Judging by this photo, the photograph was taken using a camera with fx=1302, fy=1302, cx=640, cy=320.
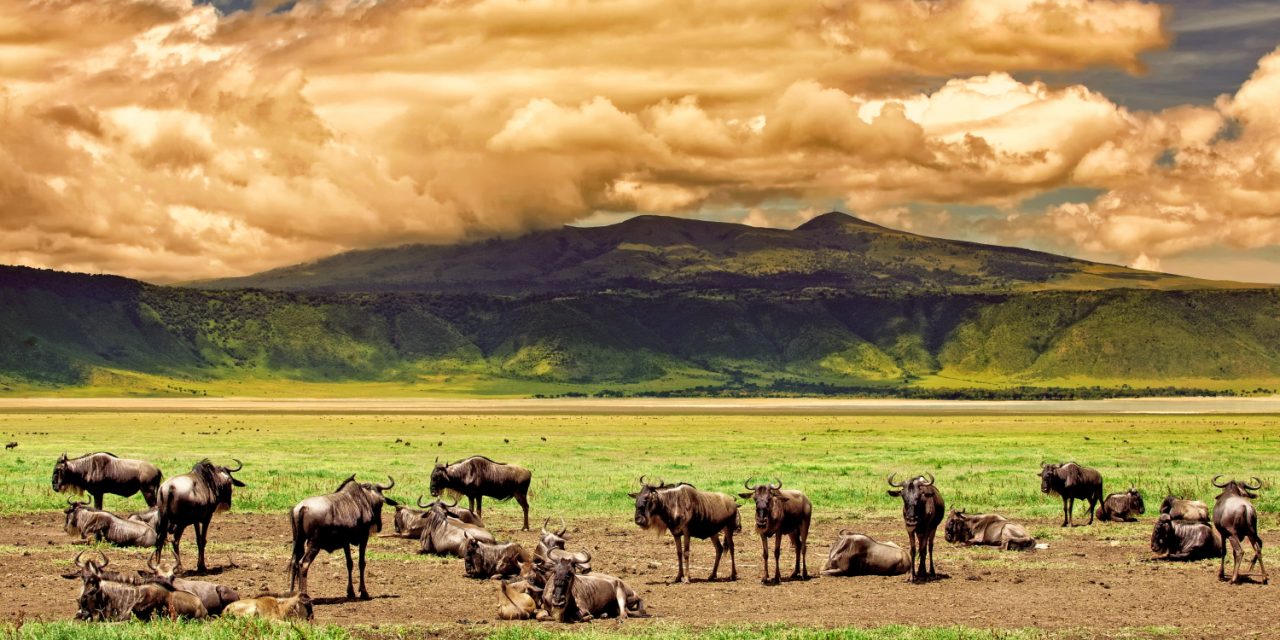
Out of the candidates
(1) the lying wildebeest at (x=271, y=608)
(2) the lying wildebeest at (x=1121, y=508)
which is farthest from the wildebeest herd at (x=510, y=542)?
(2) the lying wildebeest at (x=1121, y=508)

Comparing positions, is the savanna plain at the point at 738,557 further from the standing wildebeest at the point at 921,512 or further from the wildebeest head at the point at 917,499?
the wildebeest head at the point at 917,499

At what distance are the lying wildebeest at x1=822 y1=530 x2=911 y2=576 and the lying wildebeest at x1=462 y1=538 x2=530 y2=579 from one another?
582 centimetres

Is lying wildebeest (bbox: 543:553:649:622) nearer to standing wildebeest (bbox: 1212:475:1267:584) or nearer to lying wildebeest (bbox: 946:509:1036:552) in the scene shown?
standing wildebeest (bbox: 1212:475:1267:584)

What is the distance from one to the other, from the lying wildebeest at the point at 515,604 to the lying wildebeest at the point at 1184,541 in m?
13.8

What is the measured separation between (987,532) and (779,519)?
7.37m

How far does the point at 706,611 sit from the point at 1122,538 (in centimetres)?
1377

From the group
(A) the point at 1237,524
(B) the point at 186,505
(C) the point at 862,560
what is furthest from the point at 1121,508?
(B) the point at 186,505

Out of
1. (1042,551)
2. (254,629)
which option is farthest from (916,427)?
(254,629)

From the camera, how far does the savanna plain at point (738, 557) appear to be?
19.1m

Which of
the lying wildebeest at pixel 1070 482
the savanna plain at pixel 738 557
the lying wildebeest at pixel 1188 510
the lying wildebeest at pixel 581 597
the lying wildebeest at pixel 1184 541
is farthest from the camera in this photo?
the lying wildebeest at pixel 1070 482

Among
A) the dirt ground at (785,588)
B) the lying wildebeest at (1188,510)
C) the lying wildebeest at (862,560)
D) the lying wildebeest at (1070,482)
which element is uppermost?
the lying wildebeest at (1070,482)

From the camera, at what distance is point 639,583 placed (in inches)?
927

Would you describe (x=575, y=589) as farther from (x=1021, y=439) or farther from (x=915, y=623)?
(x=1021, y=439)

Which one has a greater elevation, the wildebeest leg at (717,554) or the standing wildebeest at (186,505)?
the standing wildebeest at (186,505)
